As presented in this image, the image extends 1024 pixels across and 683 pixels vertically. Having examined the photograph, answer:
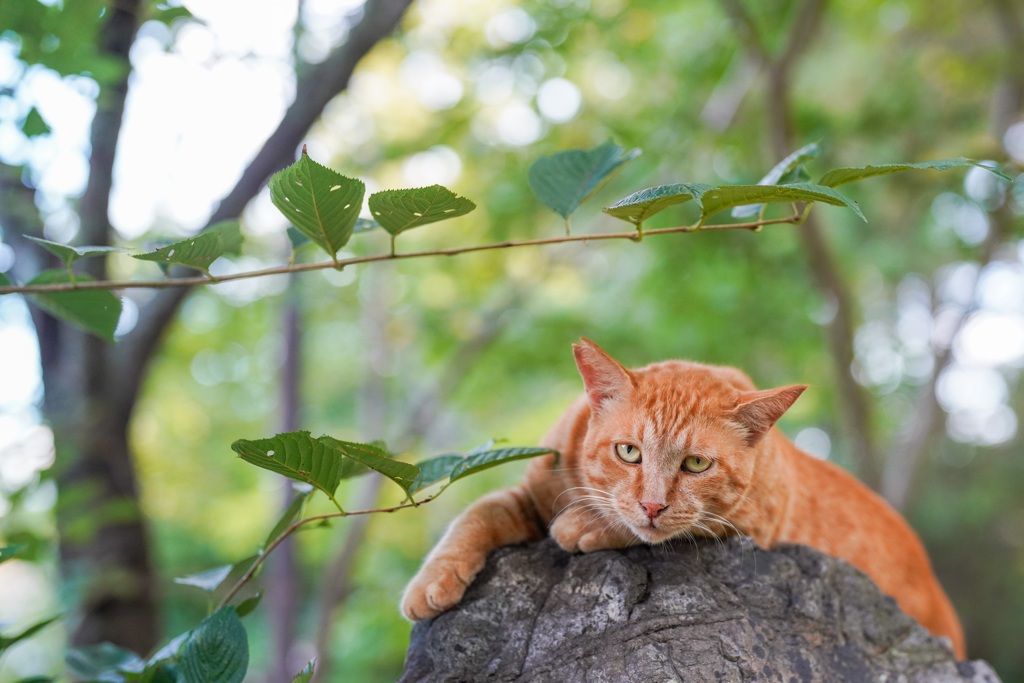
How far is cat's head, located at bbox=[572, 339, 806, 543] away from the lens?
5.20 ft

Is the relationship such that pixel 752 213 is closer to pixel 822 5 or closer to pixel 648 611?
pixel 648 611

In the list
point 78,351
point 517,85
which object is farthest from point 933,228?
point 78,351

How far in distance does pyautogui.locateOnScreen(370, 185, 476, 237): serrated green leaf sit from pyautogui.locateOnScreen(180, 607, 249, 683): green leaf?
26.5 inches

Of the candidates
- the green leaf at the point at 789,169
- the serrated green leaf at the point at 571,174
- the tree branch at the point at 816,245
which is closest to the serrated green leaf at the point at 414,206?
the serrated green leaf at the point at 571,174

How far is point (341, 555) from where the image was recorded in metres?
5.73

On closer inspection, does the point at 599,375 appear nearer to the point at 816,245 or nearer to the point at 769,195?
the point at 769,195

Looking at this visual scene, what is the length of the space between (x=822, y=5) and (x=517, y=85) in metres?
1.88

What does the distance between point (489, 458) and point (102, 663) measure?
922mm

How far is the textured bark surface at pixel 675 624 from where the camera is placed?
1379mm

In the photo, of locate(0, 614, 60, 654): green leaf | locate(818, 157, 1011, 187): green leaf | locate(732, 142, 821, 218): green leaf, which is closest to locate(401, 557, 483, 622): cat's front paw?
locate(0, 614, 60, 654): green leaf

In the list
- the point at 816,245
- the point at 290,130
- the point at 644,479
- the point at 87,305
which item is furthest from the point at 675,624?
the point at 816,245

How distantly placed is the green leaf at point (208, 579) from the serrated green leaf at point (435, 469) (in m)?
0.41

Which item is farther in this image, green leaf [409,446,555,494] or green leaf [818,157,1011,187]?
green leaf [409,446,555,494]

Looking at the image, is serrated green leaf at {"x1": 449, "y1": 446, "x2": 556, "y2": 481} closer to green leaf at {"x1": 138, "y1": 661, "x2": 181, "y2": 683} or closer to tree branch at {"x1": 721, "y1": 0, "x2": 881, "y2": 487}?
green leaf at {"x1": 138, "y1": 661, "x2": 181, "y2": 683}
